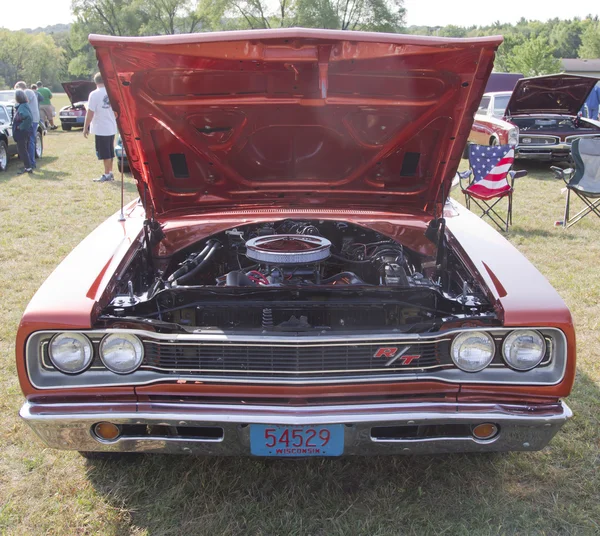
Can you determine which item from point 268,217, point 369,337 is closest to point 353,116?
point 268,217

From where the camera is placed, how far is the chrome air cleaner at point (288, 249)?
250 centimetres

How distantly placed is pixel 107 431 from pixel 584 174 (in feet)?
21.5

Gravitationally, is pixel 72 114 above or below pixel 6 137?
below

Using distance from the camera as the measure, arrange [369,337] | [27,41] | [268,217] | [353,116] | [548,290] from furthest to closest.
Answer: [27,41] → [268,217] → [353,116] → [548,290] → [369,337]

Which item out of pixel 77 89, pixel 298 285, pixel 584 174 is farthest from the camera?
pixel 77 89

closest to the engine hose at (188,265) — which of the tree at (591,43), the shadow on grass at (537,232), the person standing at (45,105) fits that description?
the shadow on grass at (537,232)

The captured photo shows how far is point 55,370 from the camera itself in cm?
207

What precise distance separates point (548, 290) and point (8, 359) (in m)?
3.10

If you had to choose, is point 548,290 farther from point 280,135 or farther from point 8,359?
point 8,359

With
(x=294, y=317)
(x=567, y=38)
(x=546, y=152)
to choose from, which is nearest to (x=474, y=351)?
(x=294, y=317)

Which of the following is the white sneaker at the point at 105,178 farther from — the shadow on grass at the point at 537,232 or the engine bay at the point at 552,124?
the engine bay at the point at 552,124

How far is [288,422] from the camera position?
192cm

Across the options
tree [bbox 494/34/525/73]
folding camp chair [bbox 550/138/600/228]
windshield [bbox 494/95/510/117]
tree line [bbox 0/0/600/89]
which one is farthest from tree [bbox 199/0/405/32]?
folding camp chair [bbox 550/138/600/228]

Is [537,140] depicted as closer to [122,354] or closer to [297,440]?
[297,440]
